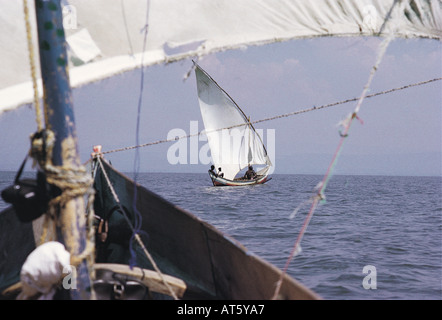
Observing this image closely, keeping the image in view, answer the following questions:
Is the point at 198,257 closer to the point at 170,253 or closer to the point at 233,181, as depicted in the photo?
the point at 170,253

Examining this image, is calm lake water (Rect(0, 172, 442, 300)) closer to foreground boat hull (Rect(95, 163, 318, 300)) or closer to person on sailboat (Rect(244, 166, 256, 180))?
foreground boat hull (Rect(95, 163, 318, 300))

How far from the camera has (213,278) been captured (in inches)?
165

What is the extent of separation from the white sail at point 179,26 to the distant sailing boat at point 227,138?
23069 millimetres

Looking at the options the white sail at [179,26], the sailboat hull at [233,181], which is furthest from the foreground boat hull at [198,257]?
the sailboat hull at [233,181]

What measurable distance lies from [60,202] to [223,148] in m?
33.4

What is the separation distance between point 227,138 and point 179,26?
31225mm

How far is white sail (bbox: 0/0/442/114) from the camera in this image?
3357 millimetres

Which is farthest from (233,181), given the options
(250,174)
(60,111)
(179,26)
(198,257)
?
(60,111)

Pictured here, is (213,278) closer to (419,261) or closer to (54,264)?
(54,264)

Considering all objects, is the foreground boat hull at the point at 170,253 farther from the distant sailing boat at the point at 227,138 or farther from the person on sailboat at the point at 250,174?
the person on sailboat at the point at 250,174

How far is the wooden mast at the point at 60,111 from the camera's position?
2.58 meters

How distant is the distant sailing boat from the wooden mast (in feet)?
82.0

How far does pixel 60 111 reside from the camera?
263 cm
